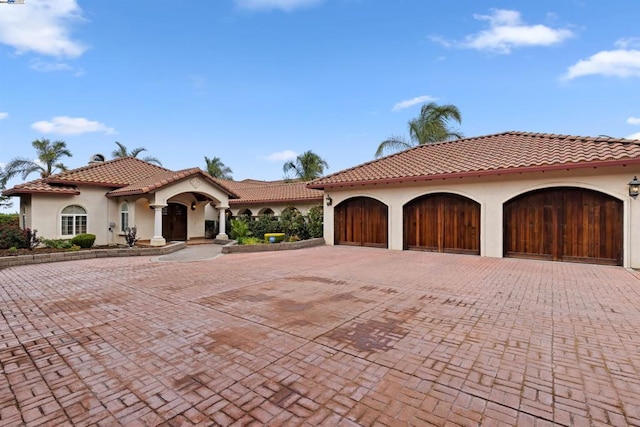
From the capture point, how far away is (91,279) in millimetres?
7859

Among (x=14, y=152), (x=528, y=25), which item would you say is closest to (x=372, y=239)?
(x=528, y=25)

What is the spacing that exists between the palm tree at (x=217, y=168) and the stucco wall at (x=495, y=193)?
21710mm

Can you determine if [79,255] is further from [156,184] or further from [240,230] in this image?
[240,230]

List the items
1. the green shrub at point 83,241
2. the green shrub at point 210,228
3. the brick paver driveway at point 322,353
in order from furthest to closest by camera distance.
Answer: the green shrub at point 210,228
the green shrub at point 83,241
the brick paver driveway at point 322,353

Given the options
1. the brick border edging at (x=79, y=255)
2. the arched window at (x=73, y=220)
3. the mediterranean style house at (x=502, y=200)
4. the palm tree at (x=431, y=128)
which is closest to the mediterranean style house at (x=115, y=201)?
the arched window at (x=73, y=220)

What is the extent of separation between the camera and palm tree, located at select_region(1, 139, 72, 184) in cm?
2164

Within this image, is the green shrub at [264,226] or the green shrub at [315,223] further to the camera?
the green shrub at [264,226]

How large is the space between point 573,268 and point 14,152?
33531 mm

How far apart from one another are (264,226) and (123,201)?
7745mm

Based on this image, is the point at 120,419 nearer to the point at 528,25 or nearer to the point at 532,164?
the point at 532,164

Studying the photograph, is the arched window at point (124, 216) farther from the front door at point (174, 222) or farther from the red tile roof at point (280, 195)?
the red tile roof at point (280, 195)

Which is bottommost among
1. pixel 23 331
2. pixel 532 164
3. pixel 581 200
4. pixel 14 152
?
pixel 23 331

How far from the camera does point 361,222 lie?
14781 millimetres

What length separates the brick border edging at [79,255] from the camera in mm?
9989
